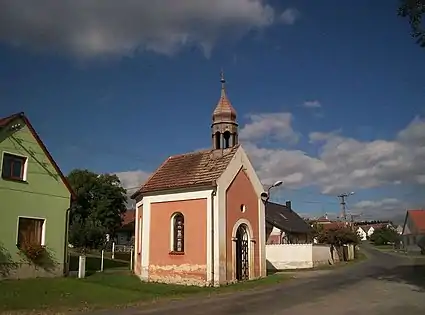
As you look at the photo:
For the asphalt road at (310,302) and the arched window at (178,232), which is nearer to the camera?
the asphalt road at (310,302)

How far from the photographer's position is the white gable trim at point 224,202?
2556cm

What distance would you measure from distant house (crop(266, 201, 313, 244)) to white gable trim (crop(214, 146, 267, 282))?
78.0 feet

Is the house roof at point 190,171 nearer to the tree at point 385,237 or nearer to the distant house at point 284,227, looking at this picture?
the distant house at point 284,227

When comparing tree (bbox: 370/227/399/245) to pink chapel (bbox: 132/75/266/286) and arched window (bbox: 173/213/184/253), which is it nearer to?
pink chapel (bbox: 132/75/266/286)

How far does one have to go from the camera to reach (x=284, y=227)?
54.7 m

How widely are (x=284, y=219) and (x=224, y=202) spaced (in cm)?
3338

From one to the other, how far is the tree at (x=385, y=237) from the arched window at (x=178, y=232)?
304ft

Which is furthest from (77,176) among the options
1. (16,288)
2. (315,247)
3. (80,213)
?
(16,288)

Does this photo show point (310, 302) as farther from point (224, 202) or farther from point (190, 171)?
point (190, 171)

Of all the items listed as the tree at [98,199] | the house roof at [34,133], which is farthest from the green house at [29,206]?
the tree at [98,199]

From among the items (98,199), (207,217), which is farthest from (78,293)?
(98,199)

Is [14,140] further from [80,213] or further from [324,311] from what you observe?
[80,213]

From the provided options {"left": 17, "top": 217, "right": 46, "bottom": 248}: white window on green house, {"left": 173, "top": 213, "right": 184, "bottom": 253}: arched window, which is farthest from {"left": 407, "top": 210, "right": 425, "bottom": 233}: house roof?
{"left": 17, "top": 217, "right": 46, "bottom": 248}: white window on green house

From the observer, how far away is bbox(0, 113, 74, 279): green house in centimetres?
2330
